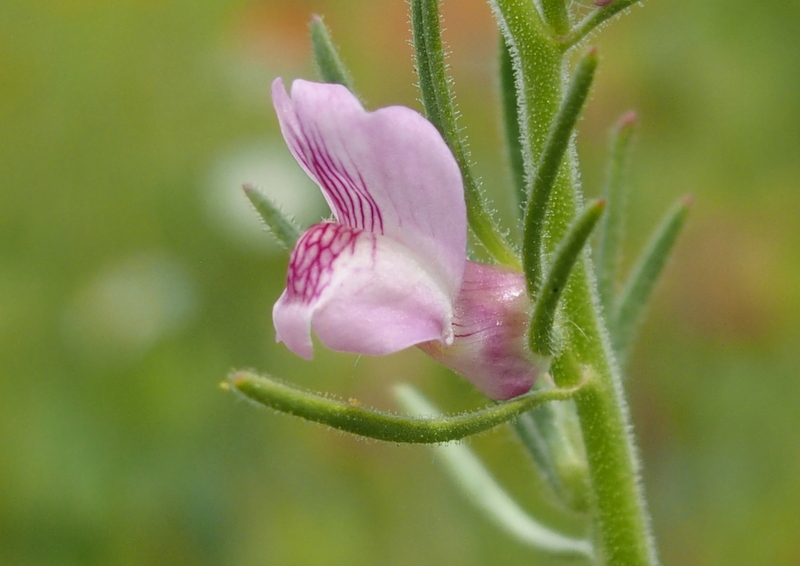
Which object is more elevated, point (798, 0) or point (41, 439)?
point (41, 439)

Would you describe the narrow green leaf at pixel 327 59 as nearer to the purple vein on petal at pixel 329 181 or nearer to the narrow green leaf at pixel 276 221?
the narrow green leaf at pixel 276 221

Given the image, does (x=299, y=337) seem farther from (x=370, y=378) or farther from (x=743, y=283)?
(x=743, y=283)

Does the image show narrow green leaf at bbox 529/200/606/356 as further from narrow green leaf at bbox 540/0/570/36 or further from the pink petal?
narrow green leaf at bbox 540/0/570/36

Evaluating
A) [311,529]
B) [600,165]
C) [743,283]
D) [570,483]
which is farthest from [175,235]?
[570,483]

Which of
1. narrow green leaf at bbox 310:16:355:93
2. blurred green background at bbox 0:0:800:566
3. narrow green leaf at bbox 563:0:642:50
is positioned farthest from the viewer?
blurred green background at bbox 0:0:800:566

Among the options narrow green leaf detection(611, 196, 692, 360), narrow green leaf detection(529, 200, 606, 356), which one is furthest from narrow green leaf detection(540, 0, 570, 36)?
narrow green leaf detection(611, 196, 692, 360)

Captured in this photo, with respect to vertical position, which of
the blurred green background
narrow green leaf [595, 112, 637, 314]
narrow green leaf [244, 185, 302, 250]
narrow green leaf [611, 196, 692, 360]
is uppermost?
narrow green leaf [244, 185, 302, 250]

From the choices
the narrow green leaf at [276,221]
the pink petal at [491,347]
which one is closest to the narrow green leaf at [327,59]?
the narrow green leaf at [276,221]
